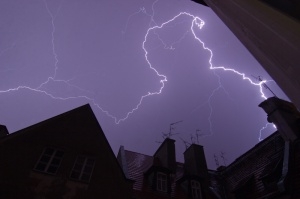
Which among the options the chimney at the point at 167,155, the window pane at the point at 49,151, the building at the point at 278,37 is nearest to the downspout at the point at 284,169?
the chimney at the point at 167,155

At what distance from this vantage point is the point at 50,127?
42.6ft

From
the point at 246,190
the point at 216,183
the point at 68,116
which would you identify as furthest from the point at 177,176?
the point at 68,116

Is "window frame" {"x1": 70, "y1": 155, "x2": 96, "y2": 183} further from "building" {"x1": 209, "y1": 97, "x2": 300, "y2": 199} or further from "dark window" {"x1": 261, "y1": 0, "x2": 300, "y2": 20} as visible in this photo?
"dark window" {"x1": 261, "y1": 0, "x2": 300, "y2": 20}

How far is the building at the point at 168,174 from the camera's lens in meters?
14.8

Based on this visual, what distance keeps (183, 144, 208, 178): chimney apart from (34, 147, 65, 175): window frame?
1003 centimetres

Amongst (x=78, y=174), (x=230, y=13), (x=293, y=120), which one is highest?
(x=293, y=120)

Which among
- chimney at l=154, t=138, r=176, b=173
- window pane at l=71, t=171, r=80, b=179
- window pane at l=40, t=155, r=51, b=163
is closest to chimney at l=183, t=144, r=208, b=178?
chimney at l=154, t=138, r=176, b=173

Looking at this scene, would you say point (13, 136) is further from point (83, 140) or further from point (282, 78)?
point (282, 78)

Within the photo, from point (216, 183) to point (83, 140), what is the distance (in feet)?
37.0

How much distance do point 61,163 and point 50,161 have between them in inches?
21.5

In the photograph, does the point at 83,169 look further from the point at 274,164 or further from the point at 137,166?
the point at 274,164

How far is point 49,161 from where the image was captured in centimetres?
1162

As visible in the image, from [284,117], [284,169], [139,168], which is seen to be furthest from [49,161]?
[284,117]

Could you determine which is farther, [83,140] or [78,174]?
[83,140]
